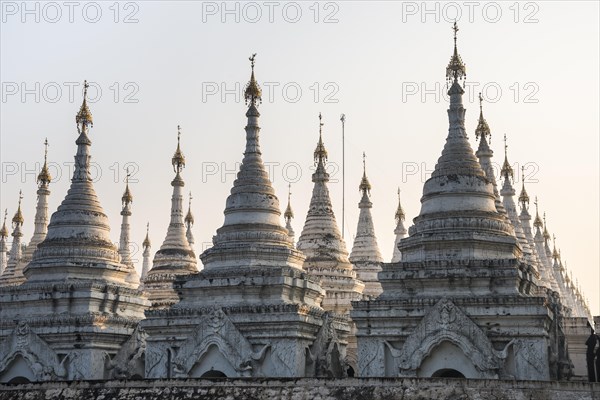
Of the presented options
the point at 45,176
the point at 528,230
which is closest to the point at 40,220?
the point at 45,176

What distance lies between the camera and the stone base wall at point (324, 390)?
21.5 metres

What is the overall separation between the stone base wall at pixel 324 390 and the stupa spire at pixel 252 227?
9334mm

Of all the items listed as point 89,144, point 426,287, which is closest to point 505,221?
point 426,287

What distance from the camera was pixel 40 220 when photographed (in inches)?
1848

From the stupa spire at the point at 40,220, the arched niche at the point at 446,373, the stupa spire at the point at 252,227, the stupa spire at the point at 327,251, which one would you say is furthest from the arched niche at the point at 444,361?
the stupa spire at the point at 40,220

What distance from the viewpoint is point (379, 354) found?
2852cm

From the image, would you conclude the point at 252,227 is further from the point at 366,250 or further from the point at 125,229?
the point at 125,229

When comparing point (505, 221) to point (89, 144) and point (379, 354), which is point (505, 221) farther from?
point (89, 144)

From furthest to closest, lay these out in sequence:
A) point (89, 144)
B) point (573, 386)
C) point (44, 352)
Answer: point (89, 144), point (44, 352), point (573, 386)

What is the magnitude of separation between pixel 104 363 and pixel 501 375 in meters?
14.7

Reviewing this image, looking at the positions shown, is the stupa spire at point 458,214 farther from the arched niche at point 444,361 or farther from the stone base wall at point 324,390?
the stone base wall at point 324,390

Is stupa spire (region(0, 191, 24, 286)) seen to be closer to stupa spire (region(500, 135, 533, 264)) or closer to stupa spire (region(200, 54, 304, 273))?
stupa spire (region(200, 54, 304, 273))

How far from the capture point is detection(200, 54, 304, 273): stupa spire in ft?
107

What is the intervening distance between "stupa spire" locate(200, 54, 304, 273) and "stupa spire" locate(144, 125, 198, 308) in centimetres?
860
